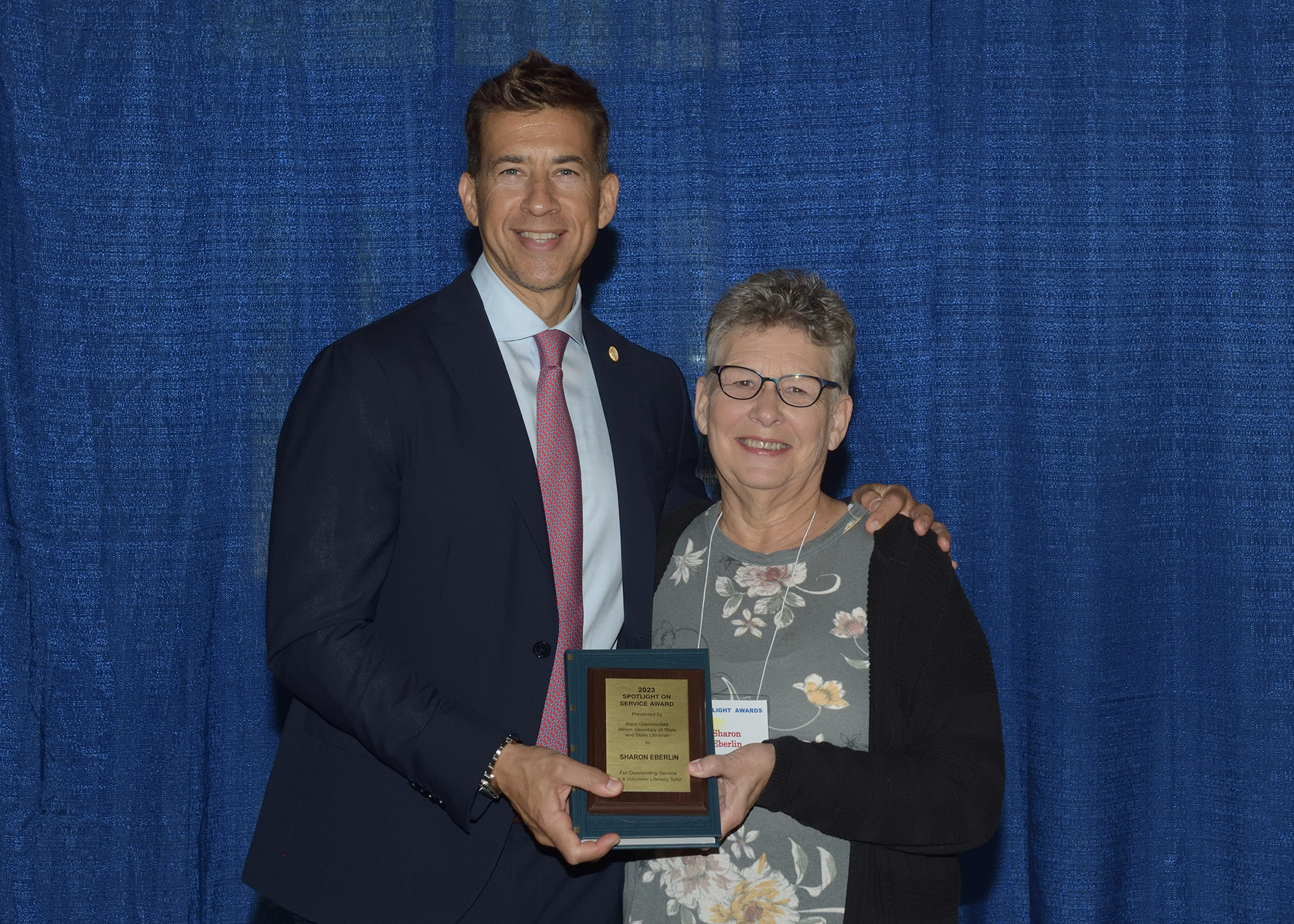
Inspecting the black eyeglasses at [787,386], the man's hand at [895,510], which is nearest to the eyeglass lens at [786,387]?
the black eyeglasses at [787,386]

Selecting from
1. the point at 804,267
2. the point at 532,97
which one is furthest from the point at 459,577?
the point at 804,267

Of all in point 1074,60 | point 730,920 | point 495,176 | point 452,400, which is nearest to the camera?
point 730,920

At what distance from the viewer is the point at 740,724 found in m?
1.77

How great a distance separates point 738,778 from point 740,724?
0.50ft

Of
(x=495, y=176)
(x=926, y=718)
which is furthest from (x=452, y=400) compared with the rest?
(x=926, y=718)

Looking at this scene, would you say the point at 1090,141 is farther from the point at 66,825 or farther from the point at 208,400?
the point at 66,825

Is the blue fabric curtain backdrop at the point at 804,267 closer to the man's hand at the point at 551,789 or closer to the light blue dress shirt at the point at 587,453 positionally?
the light blue dress shirt at the point at 587,453

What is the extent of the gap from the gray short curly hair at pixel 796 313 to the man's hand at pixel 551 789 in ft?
2.43

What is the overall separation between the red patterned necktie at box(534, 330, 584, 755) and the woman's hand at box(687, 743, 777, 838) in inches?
13.9

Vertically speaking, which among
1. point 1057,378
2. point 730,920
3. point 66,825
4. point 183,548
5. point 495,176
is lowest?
point 66,825

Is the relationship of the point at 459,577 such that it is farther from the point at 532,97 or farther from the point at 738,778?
the point at 532,97

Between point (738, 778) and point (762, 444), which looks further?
point (762, 444)

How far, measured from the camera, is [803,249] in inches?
119

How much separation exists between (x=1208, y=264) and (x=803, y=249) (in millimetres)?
1079
